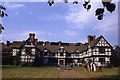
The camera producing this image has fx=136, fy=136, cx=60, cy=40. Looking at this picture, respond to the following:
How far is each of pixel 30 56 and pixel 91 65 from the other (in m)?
20.8

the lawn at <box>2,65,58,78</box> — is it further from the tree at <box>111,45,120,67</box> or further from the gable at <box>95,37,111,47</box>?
the tree at <box>111,45,120,67</box>

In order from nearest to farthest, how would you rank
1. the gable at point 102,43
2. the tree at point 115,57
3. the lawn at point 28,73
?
the lawn at point 28,73, the tree at point 115,57, the gable at point 102,43

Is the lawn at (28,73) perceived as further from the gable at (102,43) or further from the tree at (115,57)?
the tree at (115,57)

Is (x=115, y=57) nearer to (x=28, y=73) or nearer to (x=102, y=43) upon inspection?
(x=102, y=43)

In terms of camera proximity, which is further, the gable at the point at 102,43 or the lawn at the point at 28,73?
the gable at the point at 102,43

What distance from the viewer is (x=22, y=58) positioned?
35969 mm

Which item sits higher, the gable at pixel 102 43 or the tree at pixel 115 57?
the gable at pixel 102 43

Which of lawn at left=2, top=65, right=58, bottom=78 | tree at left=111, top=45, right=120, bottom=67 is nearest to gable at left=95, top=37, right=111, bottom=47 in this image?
tree at left=111, top=45, right=120, bottom=67

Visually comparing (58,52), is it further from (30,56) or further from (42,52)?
(30,56)

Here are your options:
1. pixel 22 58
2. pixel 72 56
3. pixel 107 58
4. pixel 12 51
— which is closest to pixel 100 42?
pixel 107 58

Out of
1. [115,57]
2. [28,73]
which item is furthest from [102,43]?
[28,73]

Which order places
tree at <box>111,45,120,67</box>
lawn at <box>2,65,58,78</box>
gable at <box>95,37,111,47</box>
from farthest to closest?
gable at <box>95,37,111,47</box> < tree at <box>111,45,120,67</box> < lawn at <box>2,65,58,78</box>

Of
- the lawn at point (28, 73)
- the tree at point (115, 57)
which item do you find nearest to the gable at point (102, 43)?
the tree at point (115, 57)

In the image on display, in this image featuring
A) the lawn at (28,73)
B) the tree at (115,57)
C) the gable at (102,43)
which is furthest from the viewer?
the gable at (102,43)
